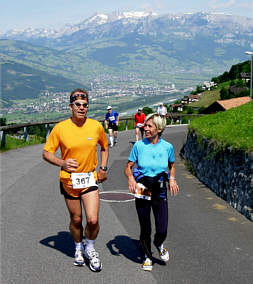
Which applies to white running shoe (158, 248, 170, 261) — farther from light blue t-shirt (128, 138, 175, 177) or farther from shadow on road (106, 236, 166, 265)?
light blue t-shirt (128, 138, 175, 177)

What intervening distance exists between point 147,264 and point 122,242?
1217 millimetres

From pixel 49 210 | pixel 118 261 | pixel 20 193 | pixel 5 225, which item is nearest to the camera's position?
pixel 118 261

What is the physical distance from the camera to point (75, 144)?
5523mm

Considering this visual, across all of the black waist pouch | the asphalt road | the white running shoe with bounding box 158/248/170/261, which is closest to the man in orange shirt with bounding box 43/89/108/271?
the asphalt road

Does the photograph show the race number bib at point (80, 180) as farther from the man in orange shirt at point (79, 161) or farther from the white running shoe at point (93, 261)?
the white running shoe at point (93, 261)

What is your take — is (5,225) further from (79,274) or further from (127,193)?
(127,193)

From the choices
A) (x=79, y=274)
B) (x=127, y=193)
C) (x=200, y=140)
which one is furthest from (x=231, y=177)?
(x=79, y=274)

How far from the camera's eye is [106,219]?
8328 mm

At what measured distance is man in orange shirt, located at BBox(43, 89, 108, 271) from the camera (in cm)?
553

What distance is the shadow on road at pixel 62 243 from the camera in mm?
6406

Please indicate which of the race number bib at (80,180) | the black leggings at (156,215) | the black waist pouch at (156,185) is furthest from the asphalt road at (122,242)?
the race number bib at (80,180)

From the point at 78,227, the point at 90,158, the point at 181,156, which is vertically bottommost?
the point at 181,156

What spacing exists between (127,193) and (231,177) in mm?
2517

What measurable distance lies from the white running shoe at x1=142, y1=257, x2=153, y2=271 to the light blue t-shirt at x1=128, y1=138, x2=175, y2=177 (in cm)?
99
